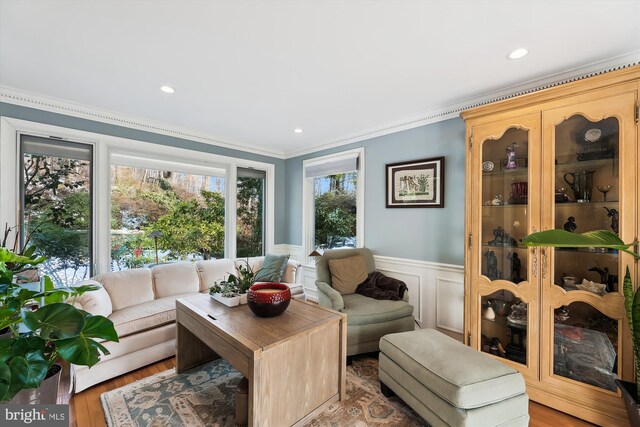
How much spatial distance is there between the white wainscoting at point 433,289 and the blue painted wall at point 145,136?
2108mm

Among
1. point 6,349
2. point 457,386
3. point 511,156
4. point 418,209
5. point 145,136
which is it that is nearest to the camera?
point 6,349

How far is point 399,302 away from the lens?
267cm

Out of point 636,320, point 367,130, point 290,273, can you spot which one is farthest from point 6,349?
point 367,130

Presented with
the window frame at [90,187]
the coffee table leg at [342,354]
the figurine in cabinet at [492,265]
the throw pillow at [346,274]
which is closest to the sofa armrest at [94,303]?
the window frame at [90,187]

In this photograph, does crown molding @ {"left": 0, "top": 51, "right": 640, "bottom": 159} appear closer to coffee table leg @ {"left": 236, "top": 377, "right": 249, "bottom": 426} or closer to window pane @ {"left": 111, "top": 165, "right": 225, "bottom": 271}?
window pane @ {"left": 111, "top": 165, "right": 225, "bottom": 271}

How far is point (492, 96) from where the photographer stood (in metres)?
2.47

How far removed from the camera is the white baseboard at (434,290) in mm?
2674

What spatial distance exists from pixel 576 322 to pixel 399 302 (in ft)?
4.24

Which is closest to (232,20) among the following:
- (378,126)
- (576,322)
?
(378,126)

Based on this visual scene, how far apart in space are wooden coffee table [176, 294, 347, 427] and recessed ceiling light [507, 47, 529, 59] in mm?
2189

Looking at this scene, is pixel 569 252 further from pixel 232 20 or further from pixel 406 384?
pixel 232 20

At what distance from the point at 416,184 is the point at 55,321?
3.00 metres

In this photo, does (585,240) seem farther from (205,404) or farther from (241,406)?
(205,404)

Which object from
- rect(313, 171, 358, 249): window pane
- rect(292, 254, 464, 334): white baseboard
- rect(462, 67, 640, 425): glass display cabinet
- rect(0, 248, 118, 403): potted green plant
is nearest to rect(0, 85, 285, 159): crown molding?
rect(313, 171, 358, 249): window pane
